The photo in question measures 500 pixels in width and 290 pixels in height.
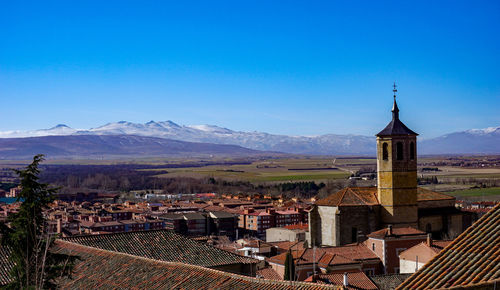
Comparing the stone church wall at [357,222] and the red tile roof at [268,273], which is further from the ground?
the stone church wall at [357,222]

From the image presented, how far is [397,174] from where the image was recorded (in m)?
34.8

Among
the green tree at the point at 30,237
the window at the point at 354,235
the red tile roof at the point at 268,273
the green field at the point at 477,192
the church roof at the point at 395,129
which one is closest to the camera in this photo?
the green tree at the point at 30,237

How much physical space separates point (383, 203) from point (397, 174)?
1.89 metres

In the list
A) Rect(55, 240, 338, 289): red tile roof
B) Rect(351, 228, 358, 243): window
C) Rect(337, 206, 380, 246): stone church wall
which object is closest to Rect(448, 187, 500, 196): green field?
Rect(337, 206, 380, 246): stone church wall

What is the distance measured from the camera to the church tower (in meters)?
34.8

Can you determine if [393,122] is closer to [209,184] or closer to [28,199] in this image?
[28,199]

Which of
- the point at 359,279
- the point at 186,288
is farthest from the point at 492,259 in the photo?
the point at 359,279

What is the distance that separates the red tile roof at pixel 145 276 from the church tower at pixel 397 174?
854 inches

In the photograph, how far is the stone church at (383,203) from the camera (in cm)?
3478

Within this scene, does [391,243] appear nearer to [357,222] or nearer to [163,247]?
[357,222]

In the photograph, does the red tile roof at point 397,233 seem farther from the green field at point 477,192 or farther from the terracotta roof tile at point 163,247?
the green field at point 477,192

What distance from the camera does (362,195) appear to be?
36188 mm

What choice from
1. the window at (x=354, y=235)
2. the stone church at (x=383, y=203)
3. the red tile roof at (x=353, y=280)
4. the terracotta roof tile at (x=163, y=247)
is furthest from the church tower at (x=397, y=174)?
the terracotta roof tile at (x=163, y=247)

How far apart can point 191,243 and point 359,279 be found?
7.75 meters
